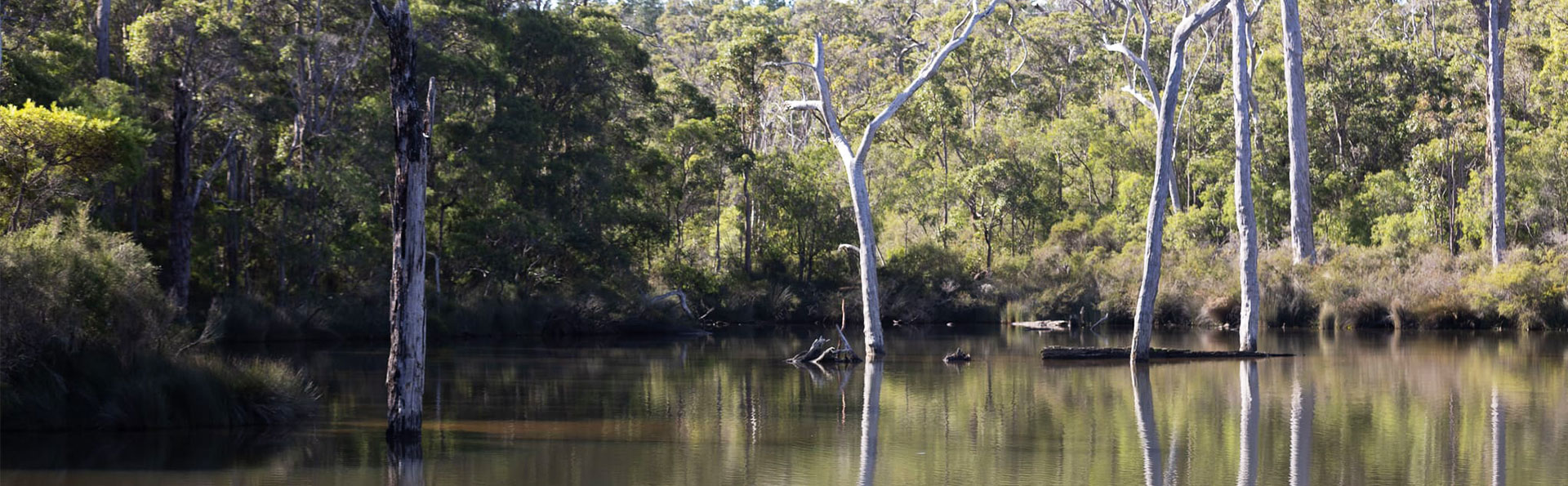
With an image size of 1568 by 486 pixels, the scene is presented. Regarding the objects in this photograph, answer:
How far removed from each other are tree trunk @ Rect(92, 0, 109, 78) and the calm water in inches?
279

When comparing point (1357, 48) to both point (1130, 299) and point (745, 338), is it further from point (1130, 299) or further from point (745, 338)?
point (745, 338)

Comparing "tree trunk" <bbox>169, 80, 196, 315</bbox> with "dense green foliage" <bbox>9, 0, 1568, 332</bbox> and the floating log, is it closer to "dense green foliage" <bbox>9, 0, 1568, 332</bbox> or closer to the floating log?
"dense green foliage" <bbox>9, 0, 1568, 332</bbox>

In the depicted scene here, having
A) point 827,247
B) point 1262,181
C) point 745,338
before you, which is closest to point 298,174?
point 745,338

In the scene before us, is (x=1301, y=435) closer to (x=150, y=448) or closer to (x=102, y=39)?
(x=150, y=448)

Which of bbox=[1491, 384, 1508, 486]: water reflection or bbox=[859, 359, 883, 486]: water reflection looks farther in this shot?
bbox=[859, 359, 883, 486]: water reflection

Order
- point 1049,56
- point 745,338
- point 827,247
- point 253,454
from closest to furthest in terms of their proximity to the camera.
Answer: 1. point 253,454
2. point 745,338
3. point 827,247
4. point 1049,56

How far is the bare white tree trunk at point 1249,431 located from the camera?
11.9m

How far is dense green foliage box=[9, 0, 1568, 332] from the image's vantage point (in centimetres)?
2889

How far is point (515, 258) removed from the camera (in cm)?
3244

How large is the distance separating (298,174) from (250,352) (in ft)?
21.2

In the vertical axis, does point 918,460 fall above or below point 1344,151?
below

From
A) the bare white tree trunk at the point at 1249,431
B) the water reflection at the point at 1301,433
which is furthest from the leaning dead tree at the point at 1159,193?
the water reflection at the point at 1301,433

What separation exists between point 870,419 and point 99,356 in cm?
798

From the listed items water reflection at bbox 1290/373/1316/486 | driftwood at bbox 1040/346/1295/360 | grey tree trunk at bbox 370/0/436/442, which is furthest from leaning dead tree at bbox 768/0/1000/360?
grey tree trunk at bbox 370/0/436/442
